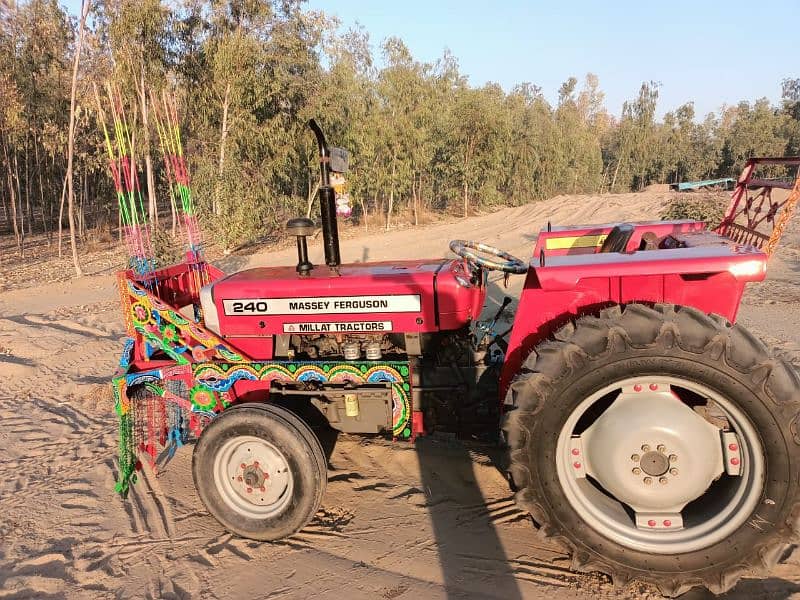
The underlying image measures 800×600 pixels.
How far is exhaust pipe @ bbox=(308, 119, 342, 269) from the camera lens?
2814 mm

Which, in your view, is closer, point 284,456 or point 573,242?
point 284,456

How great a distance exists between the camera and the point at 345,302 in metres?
2.80

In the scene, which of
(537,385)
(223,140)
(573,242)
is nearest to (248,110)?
(223,140)

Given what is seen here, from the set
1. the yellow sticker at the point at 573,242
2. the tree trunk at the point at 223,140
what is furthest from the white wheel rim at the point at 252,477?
the tree trunk at the point at 223,140

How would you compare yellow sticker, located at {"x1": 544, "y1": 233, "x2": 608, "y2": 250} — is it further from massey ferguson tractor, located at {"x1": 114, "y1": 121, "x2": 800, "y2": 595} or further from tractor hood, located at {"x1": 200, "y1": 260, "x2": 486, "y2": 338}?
tractor hood, located at {"x1": 200, "y1": 260, "x2": 486, "y2": 338}

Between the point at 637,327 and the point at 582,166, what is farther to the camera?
the point at 582,166

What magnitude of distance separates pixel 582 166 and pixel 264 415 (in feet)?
109

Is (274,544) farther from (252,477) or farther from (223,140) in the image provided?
(223,140)

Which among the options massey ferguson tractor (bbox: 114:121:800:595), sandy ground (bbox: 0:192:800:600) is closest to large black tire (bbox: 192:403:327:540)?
massey ferguson tractor (bbox: 114:121:800:595)

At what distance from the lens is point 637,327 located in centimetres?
205

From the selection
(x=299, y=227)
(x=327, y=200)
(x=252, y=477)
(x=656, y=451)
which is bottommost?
(x=252, y=477)

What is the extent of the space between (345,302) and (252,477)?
3.21ft

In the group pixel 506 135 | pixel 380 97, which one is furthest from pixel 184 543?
pixel 506 135

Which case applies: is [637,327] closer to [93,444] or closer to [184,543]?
[184,543]
